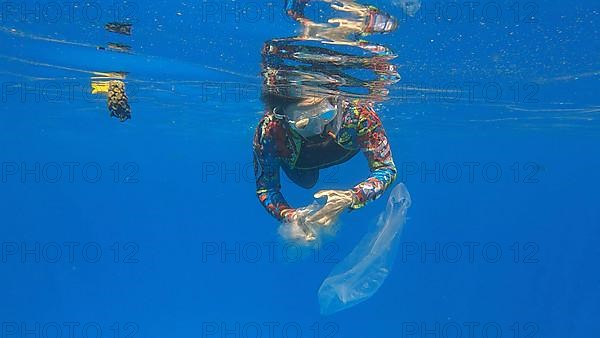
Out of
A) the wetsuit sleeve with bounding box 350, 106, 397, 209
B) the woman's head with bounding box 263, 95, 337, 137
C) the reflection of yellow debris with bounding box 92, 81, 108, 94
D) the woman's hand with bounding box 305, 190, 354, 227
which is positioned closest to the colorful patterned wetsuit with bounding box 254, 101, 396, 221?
the wetsuit sleeve with bounding box 350, 106, 397, 209

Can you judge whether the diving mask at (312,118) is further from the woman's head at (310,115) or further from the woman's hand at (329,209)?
the woman's hand at (329,209)

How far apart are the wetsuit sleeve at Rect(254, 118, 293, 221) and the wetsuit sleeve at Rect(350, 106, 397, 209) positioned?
4.36 ft

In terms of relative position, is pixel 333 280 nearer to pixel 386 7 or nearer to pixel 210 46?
pixel 386 7

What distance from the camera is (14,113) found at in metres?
28.6

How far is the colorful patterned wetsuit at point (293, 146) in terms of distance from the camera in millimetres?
7824

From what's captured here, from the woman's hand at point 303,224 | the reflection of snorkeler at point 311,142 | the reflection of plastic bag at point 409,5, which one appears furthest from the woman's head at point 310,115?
the woman's hand at point 303,224

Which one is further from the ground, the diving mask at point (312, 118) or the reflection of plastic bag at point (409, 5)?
the reflection of plastic bag at point (409, 5)

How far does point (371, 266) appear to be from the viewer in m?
8.23

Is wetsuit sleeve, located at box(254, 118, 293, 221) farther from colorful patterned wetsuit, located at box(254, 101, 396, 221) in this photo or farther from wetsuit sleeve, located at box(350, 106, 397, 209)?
wetsuit sleeve, located at box(350, 106, 397, 209)

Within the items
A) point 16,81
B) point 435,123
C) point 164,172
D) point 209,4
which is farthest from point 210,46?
point 164,172

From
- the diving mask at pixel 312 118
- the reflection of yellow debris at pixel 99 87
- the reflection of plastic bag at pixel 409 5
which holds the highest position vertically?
the reflection of yellow debris at pixel 99 87

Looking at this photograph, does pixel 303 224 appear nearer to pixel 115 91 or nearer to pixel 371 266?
pixel 371 266

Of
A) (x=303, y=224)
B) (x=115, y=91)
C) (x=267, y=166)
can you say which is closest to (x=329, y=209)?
(x=303, y=224)

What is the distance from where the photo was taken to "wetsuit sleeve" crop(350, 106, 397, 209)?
678 centimetres
